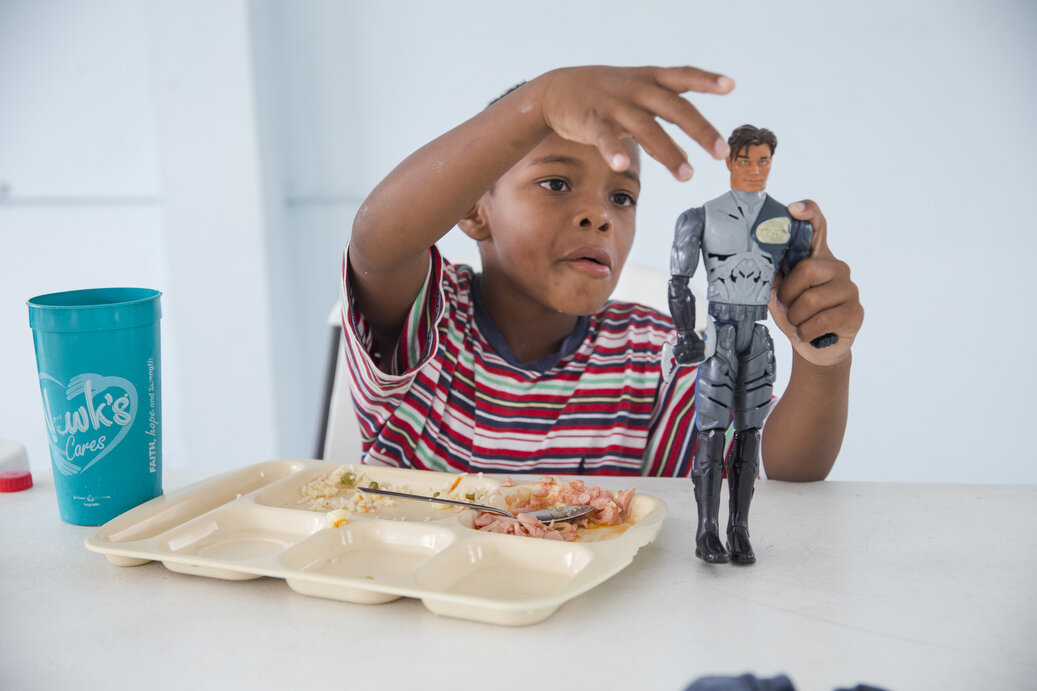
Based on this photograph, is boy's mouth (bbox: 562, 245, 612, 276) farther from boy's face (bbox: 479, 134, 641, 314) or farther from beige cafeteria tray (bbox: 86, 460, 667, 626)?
beige cafeteria tray (bbox: 86, 460, 667, 626)

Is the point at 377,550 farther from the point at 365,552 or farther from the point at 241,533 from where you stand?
the point at 241,533

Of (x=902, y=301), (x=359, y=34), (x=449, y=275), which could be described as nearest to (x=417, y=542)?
(x=449, y=275)

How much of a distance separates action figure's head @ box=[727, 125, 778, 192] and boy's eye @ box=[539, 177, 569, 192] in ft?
1.45

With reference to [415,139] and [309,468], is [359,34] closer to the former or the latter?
[415,139]

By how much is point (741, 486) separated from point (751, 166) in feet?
0.86

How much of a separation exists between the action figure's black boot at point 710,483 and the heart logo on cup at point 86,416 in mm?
529

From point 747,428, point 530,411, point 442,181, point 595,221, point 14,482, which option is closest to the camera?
point 747,428

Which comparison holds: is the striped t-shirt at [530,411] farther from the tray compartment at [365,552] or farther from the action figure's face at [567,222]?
the tray compartment at [365,552]

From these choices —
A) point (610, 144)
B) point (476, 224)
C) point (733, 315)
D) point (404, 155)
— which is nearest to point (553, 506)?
point (733, 315)

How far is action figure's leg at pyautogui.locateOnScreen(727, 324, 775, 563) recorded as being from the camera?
2.23 feet

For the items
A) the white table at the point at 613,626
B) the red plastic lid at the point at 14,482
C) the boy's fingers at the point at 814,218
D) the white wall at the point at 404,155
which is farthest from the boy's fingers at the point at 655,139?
the white wall at the point at 404,155

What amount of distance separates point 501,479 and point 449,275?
1.37 ft

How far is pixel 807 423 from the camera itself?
899 millimetres

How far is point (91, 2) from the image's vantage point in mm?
2658
